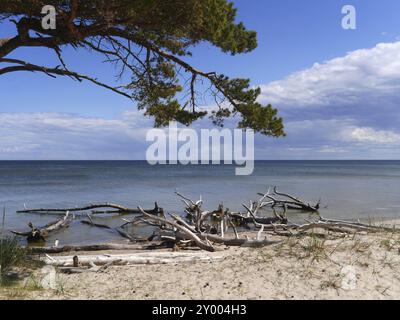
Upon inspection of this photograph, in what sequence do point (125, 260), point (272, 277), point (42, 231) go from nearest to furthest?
point (272, 277), point (125, 260), point (42, 231)

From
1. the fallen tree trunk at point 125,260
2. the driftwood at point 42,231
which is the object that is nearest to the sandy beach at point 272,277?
the fallen tree trunk at point 125,260

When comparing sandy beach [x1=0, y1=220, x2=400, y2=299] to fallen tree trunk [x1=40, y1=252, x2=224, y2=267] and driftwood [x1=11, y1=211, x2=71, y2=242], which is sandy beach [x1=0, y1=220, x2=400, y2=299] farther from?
driftwood [x1=11, y1=211, x2=71, y2=242]

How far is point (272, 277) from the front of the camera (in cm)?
621

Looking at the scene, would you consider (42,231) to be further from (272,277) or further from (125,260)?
(272,277)


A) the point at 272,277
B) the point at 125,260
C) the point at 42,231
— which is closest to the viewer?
the point at 272,277

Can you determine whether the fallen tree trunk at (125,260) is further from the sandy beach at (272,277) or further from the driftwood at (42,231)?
the driftwood at (42,231)

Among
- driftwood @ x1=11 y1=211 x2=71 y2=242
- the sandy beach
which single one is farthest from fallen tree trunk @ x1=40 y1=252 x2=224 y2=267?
driftwood @ x1=11 y1=211 x2=71 y2=242

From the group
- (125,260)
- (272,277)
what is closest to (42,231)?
(125,260)

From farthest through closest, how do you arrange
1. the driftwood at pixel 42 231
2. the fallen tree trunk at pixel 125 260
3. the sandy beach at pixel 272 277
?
the driftwood at pixel 42 231
the fallen tree trunk at pixel 125 260
the sandy beach at pixel 272 277

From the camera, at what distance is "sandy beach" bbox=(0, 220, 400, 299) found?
18.9ft

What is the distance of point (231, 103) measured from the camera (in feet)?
36.6

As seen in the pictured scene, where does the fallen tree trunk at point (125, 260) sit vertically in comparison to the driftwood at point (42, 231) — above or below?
above

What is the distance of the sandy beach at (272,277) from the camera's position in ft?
18.9

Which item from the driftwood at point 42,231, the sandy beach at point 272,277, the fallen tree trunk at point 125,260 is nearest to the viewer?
the sandy beach at point 272,277
